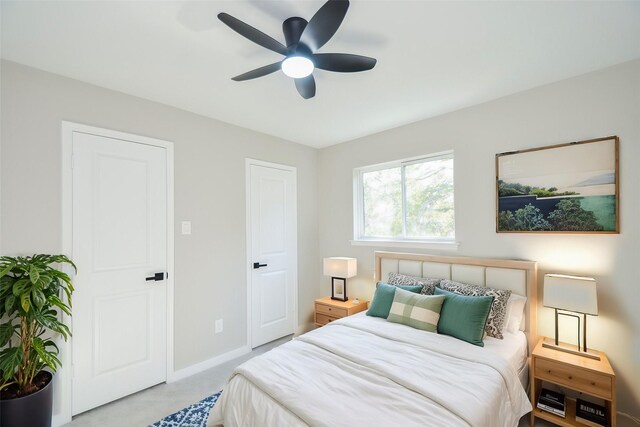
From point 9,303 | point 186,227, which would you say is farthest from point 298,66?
point 9,303

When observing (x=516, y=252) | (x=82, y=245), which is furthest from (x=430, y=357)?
(x=82, y=245)

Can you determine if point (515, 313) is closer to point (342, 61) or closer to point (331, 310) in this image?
point (331, 310)

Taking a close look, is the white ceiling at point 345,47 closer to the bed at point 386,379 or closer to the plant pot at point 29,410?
the bed at point 386,379

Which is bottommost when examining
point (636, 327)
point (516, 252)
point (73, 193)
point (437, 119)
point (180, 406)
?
point (180, 406)

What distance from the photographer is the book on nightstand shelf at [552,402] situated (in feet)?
6.34

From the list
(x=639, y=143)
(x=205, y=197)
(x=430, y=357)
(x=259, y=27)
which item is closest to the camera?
(x=259, y=27)

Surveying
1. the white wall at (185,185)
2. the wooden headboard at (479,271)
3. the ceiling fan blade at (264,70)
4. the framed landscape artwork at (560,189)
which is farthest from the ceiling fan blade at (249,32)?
the wooden headboard at (479,271)

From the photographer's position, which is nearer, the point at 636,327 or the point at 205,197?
the point at 636,327

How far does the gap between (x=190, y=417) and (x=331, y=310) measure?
5.49ft

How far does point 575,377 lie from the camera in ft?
6.15

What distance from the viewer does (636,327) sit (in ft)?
6.47

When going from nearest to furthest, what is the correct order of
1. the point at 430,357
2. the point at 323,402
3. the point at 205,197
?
the point at 323,402 → the point at 430,357 → the point at 205,197

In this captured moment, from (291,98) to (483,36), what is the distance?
1.48m

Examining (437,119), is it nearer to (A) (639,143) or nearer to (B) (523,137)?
Result: (B) (523,137)
